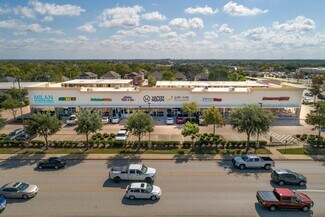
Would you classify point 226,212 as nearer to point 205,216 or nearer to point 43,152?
point 205,216

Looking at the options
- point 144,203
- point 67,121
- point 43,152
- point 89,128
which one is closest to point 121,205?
point 144,203

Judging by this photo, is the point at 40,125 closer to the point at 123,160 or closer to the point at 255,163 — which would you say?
the point at 123,160

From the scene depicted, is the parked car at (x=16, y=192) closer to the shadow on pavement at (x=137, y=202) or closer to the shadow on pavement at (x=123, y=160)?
the shadow on pavement at (x=137, y=202)

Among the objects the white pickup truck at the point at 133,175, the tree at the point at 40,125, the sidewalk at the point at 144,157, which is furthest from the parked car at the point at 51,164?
the white pickup truck at the point at 133,175

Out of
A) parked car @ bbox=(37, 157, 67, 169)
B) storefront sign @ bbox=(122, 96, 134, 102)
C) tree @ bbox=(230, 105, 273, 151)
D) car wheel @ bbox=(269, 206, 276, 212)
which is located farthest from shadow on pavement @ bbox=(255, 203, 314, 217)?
storefront sign @ bbox=(122, 96, 134, 102)

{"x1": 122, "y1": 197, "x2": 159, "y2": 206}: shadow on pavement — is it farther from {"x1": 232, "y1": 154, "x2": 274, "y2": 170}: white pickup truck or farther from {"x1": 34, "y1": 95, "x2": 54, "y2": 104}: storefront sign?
{"x1": 34, "y1": 95, "x2": 54, "y2": 104}: storefront sign

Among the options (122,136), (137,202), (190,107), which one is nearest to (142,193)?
(137,202)
